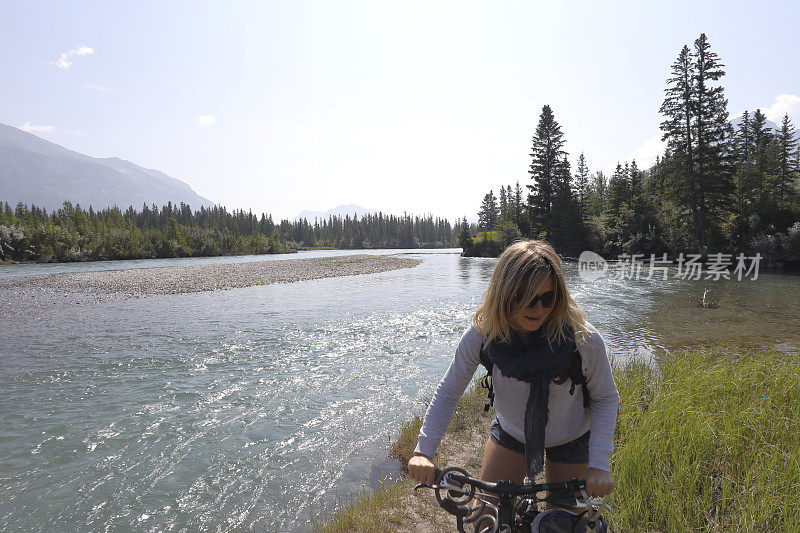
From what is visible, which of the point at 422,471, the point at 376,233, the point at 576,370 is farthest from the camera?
the point at 376,233

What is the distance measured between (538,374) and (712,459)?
313 cm

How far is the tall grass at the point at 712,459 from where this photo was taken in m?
2.98

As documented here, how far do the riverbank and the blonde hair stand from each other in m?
2.22

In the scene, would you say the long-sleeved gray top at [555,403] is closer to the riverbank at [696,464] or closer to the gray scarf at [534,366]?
the gray scarf at [534,366]

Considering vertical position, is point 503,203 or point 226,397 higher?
point 503,203

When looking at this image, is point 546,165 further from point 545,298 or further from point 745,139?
point 545,298

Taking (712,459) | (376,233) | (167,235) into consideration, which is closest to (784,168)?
(712,459)

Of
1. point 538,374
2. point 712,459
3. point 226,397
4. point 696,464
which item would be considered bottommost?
point 226,397

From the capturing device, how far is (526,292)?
1.95m

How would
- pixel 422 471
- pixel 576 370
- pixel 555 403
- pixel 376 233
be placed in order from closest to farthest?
pixel 422 471 → pixel 576 370 → pixel 555 403 → pixel 376 233

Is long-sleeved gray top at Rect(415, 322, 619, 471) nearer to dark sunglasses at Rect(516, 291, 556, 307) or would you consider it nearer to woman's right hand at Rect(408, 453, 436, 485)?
woman's right hand at Rect(408, 453, 436, 485)

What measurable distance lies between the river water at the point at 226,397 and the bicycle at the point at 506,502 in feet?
11.0

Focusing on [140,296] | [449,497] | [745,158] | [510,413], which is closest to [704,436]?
[510,413]

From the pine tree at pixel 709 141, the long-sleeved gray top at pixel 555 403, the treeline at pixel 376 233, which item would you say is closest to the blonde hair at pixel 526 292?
the long-sleeved gray top at pixel 555 403
